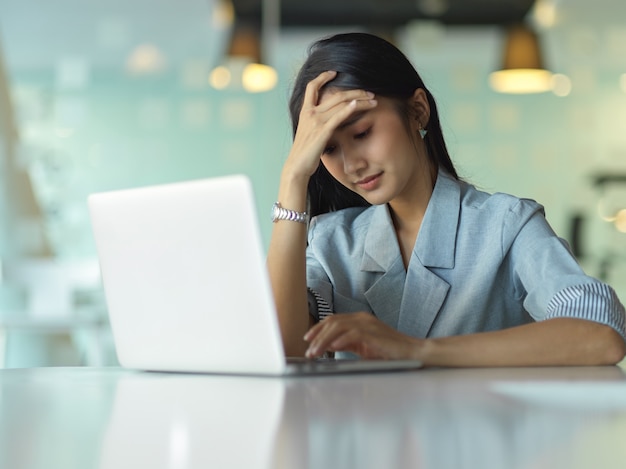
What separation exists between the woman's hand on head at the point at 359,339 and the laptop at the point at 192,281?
0.09ft

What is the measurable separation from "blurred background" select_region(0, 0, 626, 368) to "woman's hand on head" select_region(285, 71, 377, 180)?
8.75 ft

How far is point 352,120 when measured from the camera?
5.18ft

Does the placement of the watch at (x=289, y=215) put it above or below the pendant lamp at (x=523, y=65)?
below

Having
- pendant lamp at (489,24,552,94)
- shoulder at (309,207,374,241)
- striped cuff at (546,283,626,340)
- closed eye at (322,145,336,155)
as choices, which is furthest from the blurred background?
striped cuff at (546,283,626,340)

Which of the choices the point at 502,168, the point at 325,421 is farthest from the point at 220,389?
the point at 502,168

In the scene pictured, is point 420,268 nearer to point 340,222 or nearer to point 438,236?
point 438,236

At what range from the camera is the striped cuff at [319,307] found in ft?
5.35

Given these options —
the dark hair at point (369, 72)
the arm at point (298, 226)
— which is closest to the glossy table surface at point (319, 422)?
the arm at point (298, 226)

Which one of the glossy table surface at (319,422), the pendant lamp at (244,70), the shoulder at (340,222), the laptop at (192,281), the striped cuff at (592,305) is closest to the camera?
the glossy table surface at (319,422)

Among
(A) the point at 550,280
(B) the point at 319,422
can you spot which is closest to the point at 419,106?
(A) the point at 550,280

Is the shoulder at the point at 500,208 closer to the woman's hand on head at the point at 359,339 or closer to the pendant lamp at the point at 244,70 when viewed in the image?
the woman's hand on head at the point at 359,339

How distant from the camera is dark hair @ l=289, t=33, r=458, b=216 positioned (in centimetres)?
161

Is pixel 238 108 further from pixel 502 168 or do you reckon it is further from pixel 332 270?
pixel 332 270

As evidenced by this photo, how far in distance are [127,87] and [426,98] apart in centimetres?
286
